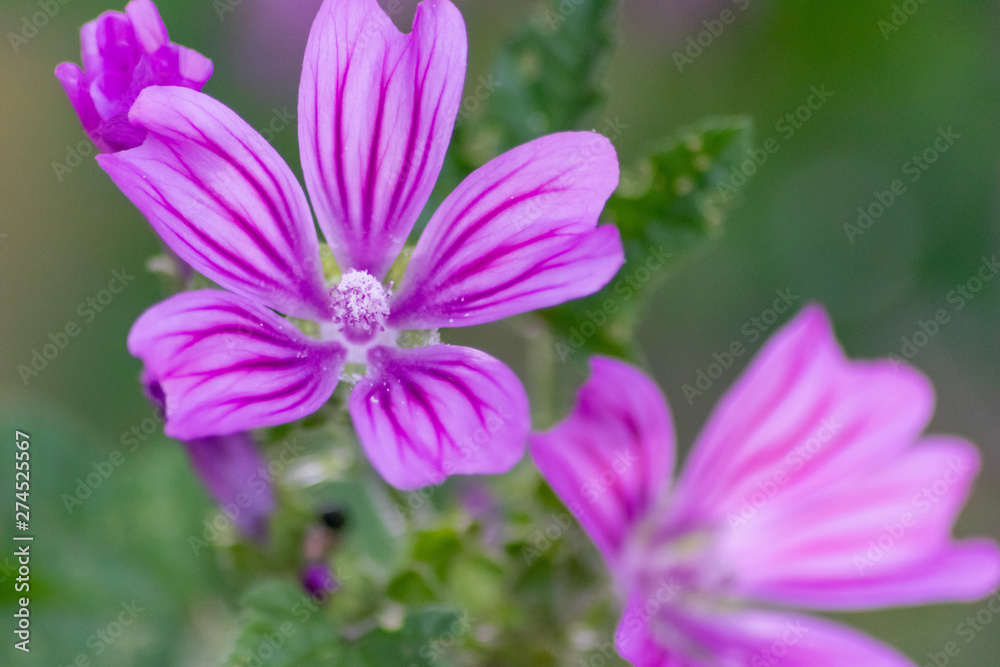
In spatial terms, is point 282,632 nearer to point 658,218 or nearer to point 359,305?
point 359,305

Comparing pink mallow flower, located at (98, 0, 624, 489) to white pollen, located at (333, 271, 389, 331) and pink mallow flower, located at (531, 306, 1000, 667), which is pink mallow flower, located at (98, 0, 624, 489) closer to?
white pollen, located at (333, 271, 389, 331)

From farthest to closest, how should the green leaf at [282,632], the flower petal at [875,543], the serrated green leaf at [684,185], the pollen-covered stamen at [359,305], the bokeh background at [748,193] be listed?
the bokeh background at [748,193] < the flower petal at [875,543] < the serrated green leaf at [684,185] < the pollen-covered stamen at [359,305] < the green leaf at [282,632]

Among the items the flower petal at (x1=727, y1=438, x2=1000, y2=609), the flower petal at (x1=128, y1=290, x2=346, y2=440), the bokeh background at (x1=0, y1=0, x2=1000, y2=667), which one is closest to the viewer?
the flower petal at (x1=128, y1=290, x2=346, y2=440)

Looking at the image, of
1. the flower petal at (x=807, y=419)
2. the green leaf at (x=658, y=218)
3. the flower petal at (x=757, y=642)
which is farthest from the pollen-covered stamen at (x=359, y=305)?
the flower petal at (x=807, y=419)

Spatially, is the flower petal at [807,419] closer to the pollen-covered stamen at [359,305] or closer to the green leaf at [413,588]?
the green leaf at [413,588]

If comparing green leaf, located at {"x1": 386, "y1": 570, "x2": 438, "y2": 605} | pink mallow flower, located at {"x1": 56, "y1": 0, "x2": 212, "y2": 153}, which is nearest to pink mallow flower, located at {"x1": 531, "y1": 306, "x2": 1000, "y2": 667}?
green leaf, located at {"x1": 386, "y1": 570, "x2": 438, "y2": 605}

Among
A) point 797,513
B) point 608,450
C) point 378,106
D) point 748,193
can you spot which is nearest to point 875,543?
point 797,513

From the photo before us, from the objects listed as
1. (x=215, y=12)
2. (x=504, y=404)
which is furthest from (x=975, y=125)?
(x=504, y=404)
